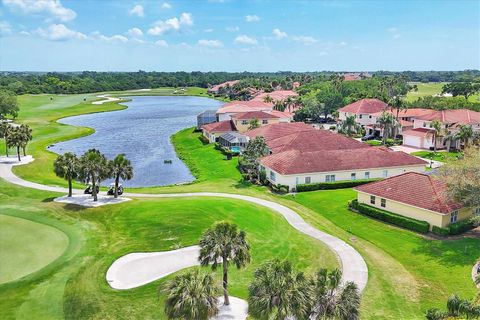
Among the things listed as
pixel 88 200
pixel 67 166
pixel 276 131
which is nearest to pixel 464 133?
pixel 276 131

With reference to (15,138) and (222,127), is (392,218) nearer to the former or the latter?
(15,138)

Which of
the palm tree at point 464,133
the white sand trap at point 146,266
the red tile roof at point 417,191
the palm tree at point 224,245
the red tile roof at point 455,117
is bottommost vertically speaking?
the white sand trap at point 146,266

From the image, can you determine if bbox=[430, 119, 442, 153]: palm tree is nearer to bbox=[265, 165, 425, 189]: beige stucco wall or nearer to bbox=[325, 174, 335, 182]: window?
bbox=[265, 165, 425, 189]: beige stucco wall

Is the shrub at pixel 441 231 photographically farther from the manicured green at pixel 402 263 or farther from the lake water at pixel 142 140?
the lake water at pixel 142 140

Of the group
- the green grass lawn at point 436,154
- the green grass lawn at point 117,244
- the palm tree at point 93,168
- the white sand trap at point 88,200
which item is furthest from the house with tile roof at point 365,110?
the palm tree at point 93,168

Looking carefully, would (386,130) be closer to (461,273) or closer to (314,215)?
(314,215)

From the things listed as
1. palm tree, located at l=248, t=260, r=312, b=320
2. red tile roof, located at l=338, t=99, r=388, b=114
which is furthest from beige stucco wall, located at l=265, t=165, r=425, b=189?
red tile roof, located at l=338, t=99, r=388, b=114

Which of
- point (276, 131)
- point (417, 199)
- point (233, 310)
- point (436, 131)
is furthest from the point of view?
point (276, 131)
